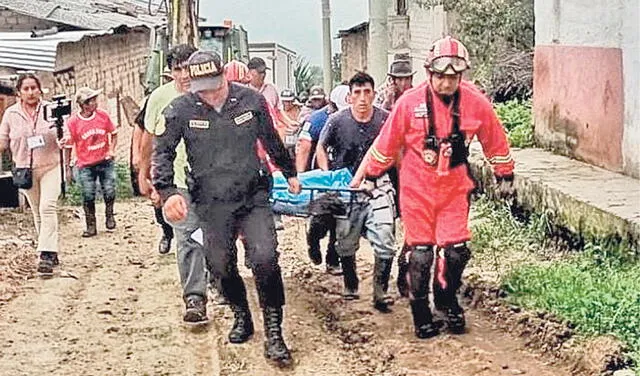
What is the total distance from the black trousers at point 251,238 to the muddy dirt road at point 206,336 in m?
0.47

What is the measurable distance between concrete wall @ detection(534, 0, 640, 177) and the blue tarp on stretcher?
3010 millimetres

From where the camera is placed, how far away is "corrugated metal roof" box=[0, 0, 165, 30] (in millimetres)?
24484

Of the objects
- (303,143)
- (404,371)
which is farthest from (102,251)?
(404,371)

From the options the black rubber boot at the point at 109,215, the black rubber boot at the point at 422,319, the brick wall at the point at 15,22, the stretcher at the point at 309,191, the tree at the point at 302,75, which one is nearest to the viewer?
the black rubber boot at the point at 422,319

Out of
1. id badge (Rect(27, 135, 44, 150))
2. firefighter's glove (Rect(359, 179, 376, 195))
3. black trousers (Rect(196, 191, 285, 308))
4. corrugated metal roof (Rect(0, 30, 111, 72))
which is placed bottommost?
black trousers (Rect(196, 191, 285, 308))

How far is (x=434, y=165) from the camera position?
809 cm

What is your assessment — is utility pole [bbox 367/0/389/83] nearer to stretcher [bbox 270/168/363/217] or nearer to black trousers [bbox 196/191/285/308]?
stretcher [bbox 270/168/363/217]

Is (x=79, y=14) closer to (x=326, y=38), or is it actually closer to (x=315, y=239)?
(x=326, y=38)

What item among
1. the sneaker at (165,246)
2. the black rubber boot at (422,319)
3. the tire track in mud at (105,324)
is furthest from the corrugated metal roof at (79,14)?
the black rubber boot at (422,319)

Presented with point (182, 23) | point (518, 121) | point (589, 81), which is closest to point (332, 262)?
point (589, 81)

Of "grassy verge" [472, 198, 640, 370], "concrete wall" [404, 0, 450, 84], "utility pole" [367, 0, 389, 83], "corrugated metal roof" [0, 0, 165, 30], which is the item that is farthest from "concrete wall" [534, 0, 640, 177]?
"corrugated metal roof" [0, 0, 165, 30]

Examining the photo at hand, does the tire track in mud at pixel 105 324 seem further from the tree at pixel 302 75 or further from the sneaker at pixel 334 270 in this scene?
the tree at pixel 302 75

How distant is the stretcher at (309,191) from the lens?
30.7ft

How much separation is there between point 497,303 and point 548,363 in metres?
1.59
